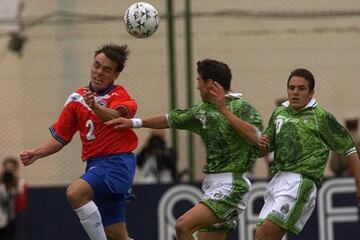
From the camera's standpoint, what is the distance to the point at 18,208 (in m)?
14.5

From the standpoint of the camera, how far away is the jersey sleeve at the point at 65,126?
36.4 ft

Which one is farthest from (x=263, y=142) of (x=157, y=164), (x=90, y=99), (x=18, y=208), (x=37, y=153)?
(x=18, y=208)

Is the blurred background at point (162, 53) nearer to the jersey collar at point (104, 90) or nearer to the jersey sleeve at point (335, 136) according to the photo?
the jersey collar at point (104, 90)

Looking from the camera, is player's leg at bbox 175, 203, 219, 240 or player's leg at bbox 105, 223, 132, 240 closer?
player's leg at bbox 175, 203, 219, 240

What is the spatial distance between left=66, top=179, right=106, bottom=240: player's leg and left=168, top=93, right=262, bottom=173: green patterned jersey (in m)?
1.04

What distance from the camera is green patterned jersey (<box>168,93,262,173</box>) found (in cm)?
1077

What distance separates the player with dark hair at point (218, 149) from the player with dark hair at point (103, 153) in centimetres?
22

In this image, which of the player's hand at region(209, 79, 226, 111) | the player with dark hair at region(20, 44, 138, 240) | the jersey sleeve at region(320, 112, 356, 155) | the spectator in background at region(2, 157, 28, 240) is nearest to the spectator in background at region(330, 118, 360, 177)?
the spectator in background at region(2, 157, 28, 240)

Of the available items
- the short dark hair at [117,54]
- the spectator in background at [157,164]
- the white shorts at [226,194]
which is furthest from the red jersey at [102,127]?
the spectator in background at [157,164]

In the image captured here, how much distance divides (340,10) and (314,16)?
1.10 feet

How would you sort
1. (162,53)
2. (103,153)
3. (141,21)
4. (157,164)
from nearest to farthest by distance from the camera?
1. (103,153)
2. (141,21)
3. (157,164)
4. (162,53)

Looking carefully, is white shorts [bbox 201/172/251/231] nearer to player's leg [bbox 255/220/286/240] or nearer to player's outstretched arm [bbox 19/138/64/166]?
player's leg [bbox 255/220/286/240]

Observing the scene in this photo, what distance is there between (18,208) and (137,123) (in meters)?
4.14

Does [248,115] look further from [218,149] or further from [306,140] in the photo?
[306,140]
